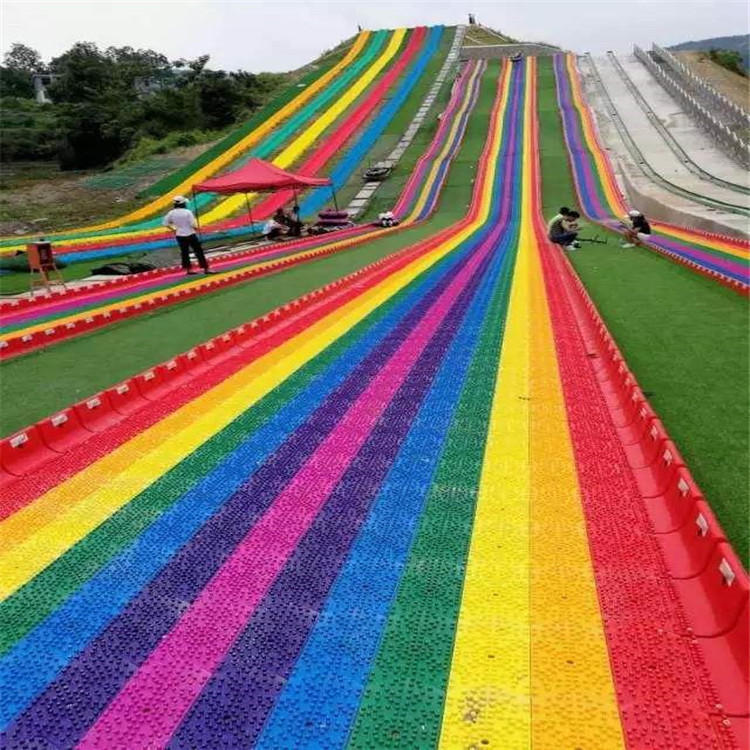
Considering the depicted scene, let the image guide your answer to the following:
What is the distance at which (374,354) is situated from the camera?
5512 mm

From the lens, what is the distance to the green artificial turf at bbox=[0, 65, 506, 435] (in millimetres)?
4914

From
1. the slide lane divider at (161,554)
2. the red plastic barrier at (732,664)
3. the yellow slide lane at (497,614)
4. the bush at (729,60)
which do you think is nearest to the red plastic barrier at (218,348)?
the slide lane divider at (161,554)

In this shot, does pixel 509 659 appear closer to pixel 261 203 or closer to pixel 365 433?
pixel 365 433

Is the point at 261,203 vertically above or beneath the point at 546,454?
above

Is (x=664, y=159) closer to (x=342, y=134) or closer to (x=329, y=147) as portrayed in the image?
(x=329, y=147)

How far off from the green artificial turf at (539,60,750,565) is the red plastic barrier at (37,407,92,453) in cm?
381

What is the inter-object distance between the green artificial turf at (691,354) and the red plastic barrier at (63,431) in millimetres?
3811

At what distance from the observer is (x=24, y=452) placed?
12.1 feet

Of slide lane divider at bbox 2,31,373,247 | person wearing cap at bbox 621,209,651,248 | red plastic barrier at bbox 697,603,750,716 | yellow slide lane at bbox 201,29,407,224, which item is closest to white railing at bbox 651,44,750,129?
person wearing cap at bbox 621,209,651,248

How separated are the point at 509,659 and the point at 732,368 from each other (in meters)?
4.58

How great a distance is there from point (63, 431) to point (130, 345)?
8.19 feet

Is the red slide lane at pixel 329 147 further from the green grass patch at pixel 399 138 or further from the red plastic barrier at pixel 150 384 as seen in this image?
the red plastic barrier at pixel 150 384

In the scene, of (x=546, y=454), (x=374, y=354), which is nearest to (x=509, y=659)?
(x=546, y=454)

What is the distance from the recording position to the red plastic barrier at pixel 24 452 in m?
3.57
